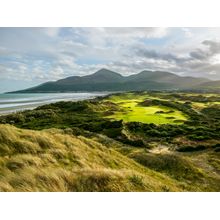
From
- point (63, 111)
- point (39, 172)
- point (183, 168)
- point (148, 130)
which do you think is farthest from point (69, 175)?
point (63, 111)

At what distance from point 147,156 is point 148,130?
83.5ft

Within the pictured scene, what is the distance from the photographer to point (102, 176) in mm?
8188

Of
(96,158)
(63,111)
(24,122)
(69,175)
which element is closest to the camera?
(69,175)

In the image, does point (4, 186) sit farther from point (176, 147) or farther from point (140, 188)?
point (176, 147)

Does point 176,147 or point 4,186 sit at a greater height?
point 4,186

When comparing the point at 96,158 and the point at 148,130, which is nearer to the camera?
the point at 96,158

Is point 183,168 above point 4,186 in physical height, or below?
below

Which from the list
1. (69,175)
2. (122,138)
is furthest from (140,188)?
(122,138)

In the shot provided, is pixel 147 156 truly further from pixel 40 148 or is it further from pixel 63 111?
pixel 63 111

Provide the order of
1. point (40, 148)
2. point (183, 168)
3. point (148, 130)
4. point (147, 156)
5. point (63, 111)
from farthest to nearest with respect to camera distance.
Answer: point (63, 111)
point (148, 130)
point (147, 156)
point (183, 168)
point (40, 148)

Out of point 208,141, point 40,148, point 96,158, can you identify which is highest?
point 40,148

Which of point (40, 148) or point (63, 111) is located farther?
point (63, 111)

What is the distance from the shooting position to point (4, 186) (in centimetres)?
727

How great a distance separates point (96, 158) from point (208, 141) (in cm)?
3611
